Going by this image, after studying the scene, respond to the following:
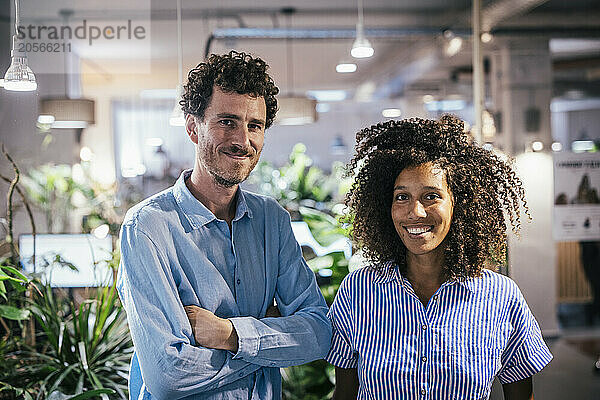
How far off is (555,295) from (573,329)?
0.23 metres

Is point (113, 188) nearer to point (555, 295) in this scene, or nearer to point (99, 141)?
point (99, 141)

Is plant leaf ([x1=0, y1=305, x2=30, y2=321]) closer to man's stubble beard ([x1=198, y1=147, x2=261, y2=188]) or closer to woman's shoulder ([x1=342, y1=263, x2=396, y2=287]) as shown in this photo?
man's stubble beard ([x1=198, y1=147, x2=261, y2=188])

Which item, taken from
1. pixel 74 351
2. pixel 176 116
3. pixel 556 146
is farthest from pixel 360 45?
pixel 74 351

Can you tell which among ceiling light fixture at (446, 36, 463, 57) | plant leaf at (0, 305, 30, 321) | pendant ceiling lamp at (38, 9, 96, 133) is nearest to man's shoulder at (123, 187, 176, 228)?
plant leaf at (0, 305, 30, 321)

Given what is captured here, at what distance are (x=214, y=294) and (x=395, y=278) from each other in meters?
0.59

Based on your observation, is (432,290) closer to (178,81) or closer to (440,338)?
(440,338)

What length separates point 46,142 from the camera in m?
3.07

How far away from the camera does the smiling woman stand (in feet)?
6.48

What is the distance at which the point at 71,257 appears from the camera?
309 cm

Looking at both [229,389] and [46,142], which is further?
[46,142]

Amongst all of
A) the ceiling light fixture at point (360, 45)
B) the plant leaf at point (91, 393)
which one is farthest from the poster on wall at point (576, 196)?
the plant leaf at point (91, 393)

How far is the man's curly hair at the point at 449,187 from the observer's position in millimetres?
2049

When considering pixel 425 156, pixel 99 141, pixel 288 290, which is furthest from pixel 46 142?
pixel 425 156

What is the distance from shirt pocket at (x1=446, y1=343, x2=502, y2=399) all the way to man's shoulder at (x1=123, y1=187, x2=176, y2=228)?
1.00 m
